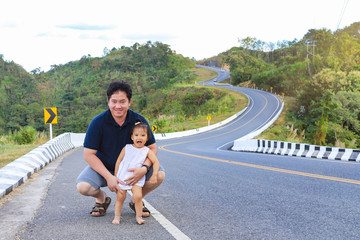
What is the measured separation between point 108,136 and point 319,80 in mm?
43517

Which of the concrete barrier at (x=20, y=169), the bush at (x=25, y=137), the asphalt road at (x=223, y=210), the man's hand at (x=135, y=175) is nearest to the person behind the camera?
the asphalt road at (x=223, y=210)

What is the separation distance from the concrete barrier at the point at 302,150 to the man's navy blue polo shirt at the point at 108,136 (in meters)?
11.3

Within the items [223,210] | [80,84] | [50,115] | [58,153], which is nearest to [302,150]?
[58,153]

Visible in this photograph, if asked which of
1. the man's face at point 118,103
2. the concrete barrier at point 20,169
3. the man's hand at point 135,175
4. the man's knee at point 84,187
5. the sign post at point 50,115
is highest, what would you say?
the man's face at point 118,103

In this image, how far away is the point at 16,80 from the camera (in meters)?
102

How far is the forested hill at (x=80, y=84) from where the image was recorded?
3031 inches

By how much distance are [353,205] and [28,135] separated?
766 inches

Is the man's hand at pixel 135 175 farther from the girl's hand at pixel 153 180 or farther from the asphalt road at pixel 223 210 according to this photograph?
the asphalt road at pixel 223 210

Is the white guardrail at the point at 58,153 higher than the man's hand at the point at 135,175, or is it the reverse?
the man's hand at the point at 135,175

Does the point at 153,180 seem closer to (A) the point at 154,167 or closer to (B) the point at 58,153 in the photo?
(A) the point at 154,167

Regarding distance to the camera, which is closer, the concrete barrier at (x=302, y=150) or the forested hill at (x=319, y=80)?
the concrete barrier at (x=302, y=150)

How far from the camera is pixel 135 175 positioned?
13.3 ft

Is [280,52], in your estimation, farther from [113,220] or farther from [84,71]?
[113,220]

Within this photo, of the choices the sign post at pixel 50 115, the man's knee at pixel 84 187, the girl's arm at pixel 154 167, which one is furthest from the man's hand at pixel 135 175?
the sign post at pixel 50 115
